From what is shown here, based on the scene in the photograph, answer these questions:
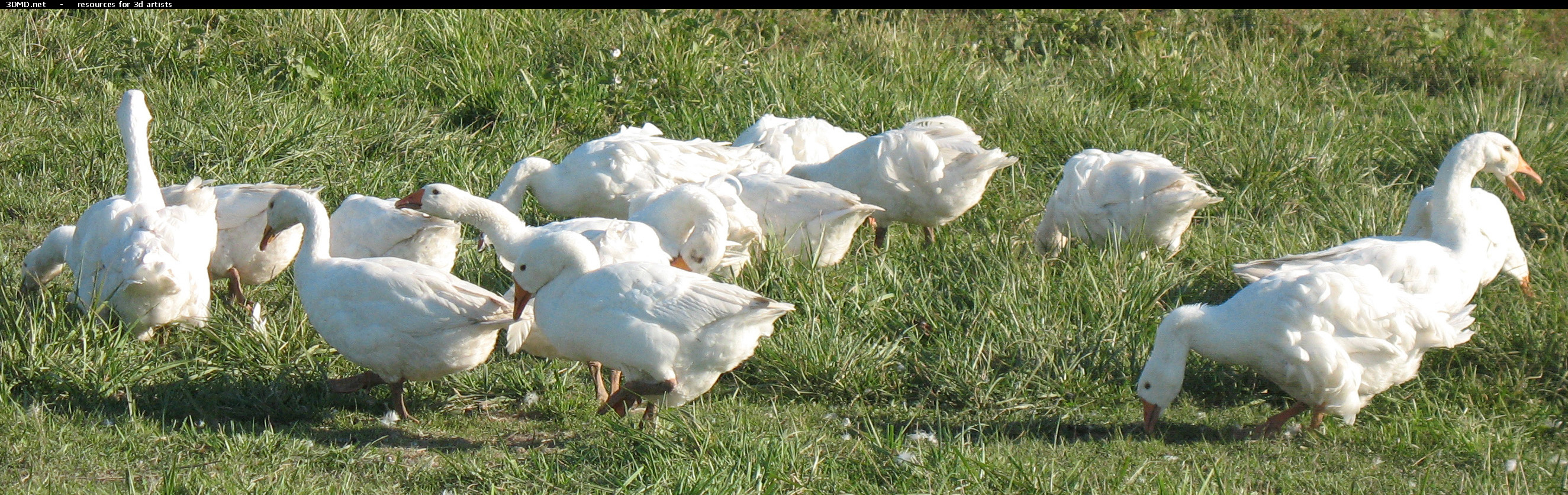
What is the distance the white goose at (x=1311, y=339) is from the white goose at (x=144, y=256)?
352cm

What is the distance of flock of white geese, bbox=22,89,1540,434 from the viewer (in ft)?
14.5

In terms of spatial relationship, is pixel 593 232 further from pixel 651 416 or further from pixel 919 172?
pixel 919 172

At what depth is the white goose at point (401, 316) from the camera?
4398 millimetres

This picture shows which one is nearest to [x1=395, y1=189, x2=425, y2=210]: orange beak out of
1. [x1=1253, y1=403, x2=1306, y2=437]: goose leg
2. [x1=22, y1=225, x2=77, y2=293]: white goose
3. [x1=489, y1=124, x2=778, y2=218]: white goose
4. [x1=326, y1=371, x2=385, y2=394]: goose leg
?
[x1=326, y1=371, x2=385, y2=394]: goose leg

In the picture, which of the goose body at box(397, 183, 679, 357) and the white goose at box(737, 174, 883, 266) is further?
the white goose at box(737, 174, 883, 266)

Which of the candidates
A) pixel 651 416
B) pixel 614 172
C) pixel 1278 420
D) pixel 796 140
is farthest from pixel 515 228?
pixel 1278 420

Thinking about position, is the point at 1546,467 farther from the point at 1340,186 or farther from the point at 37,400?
the point at 37,400

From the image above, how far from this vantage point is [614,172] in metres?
6.31

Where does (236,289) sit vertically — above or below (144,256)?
below

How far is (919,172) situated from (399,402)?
8.85 feet

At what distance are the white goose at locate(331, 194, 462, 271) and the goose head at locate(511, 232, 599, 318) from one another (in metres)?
0.96

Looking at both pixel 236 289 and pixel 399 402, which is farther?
pixel 236 289

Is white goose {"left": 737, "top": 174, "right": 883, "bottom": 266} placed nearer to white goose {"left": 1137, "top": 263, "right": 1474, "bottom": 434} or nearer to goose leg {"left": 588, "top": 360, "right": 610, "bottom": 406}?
goose leg {"left": 588, "top": 360, "right": 610, "bottom": 406}

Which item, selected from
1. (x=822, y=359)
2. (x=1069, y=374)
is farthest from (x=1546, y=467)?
(x=822, y=359)
